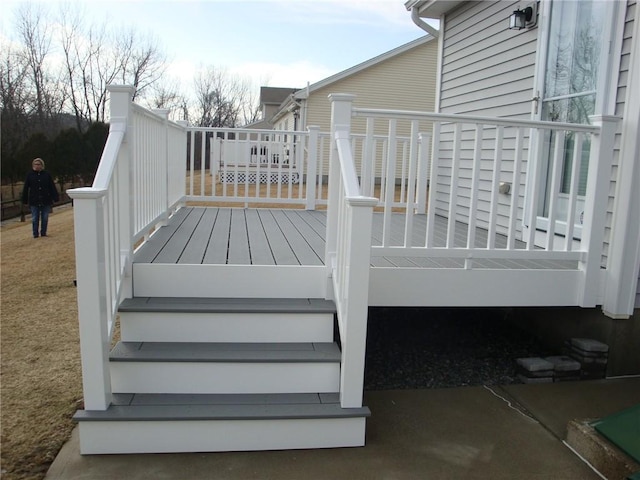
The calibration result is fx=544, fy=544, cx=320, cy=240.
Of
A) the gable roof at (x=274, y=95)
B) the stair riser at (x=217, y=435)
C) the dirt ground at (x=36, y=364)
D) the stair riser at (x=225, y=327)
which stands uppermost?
the gable roof at (x=274, y=95)

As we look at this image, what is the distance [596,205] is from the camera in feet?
10.8

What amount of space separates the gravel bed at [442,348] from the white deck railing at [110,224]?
1652 millimetres

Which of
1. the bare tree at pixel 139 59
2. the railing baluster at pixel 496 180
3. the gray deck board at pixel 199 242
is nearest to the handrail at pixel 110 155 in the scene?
the gray deck board at pixel 199 242

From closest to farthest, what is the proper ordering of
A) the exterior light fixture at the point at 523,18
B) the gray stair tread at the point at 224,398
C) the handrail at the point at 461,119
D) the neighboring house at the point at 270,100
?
the gray stair tread at the point at 224,398 → the handrail at the point at 461,119 → the exterior light fixture at the point at 523,18 → the neighboring house at the point at 270,100

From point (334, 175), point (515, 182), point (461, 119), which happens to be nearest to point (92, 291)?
point (334, 175)

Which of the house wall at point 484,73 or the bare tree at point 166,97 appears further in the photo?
the bare tree at point 166,97

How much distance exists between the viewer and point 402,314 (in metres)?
5.03

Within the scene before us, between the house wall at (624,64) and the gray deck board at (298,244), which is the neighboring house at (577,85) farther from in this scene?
the gray deck board at (298,244)

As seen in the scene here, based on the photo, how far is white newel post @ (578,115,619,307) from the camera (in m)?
3.24

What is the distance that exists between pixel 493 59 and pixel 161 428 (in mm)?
4456

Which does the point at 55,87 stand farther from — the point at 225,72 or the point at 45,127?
the point at 225,72

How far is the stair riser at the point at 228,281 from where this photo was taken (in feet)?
10.2

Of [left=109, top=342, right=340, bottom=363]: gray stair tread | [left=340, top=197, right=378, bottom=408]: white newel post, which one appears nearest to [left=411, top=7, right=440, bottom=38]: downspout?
[left=340, top=197, right=378, bottom=408]: white newel post

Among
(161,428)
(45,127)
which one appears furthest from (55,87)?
(161,428)
